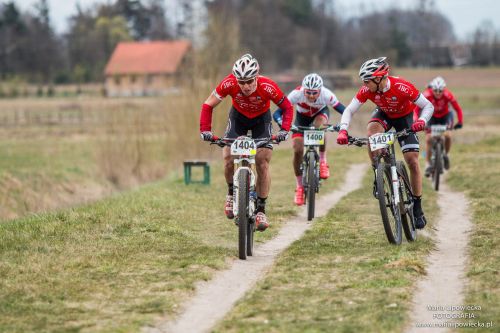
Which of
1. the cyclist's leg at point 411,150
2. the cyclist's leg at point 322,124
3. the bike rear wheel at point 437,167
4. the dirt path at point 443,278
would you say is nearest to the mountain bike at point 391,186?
the cyclist's leg at point 411,150

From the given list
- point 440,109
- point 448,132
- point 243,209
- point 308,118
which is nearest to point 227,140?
point 243,209

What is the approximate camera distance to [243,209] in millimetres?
10461

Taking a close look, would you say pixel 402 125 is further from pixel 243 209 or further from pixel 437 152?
pixel 437 152

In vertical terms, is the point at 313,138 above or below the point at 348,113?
below

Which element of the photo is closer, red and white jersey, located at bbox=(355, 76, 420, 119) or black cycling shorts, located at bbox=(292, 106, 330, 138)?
red and white jersey, located at bbox=(355, 76, 420, 119)

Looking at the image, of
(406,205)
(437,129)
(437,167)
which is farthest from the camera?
(437,129)

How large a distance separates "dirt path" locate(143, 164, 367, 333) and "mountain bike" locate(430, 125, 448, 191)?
17.6 feet

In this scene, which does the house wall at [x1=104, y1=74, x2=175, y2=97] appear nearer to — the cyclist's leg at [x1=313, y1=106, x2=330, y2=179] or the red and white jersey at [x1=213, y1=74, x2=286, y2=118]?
the cyclist's leg at [x1=313, y1=106, x2=330, y2=179]

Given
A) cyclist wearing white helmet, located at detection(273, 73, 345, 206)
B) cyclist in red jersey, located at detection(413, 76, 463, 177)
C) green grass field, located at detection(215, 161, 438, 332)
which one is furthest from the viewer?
cyclist in red jersey, located at detection(413, 76, 463, 177)

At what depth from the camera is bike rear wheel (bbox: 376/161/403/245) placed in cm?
1078

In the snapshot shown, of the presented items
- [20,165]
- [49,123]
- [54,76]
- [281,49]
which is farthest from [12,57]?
[20,165]

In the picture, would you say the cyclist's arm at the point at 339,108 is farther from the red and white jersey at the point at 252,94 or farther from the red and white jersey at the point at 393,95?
the red and white jersey at the point at 252,94

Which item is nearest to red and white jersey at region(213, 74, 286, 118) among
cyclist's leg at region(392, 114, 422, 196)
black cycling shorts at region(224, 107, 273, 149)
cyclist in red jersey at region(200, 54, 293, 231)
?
cyclist in red jersey at region(200, 54, 293, 231)

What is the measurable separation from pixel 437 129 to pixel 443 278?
9.56 m
